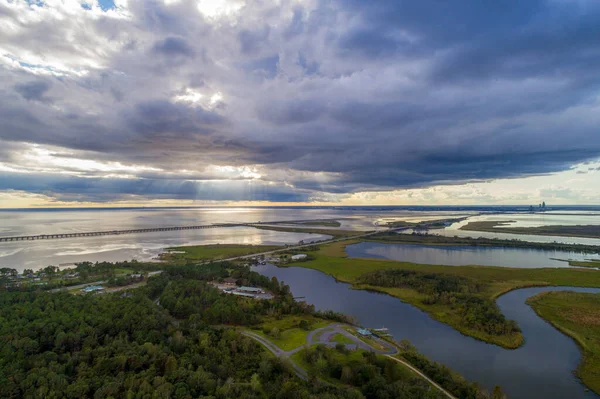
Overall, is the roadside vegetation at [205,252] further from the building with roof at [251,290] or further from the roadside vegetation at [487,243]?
the roadside vegetation at [487,243]

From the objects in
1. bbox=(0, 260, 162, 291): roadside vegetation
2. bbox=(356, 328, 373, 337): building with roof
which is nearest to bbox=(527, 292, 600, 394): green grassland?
bbox=(356, 328, 373, 337): building with roof

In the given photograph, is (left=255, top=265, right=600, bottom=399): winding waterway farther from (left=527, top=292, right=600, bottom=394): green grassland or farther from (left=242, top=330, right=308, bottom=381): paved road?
(left=242, top=330, right=308, bottom=381): paved road

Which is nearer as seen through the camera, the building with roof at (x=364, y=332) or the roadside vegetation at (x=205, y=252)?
the building with roof at (x=364, y=332)

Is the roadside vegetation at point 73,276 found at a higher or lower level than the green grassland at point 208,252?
higher

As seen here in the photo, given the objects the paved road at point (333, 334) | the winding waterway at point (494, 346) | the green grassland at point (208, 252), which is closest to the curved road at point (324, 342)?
the paved road at point (333, 334)

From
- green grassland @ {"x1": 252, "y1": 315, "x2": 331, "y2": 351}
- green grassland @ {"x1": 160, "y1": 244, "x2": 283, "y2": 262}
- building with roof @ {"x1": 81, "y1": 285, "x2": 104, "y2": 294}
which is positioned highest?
building with roof @ {"x1": 81, "y1": 285, "x2": 104, "y2": 294}

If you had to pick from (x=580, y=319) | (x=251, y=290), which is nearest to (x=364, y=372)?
(x=251, y=290)

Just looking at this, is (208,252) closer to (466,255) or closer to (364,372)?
(466,255)
